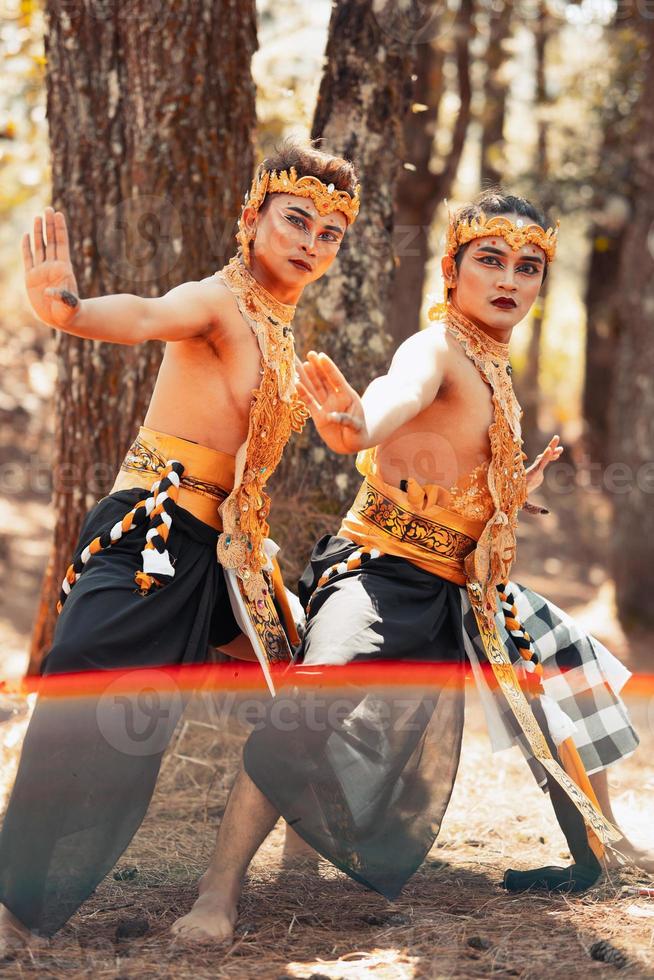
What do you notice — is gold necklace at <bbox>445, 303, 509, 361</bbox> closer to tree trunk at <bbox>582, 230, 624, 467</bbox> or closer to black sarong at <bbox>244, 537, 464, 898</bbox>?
black sarong at <bbox>244, 537, 464, 898</bbox>

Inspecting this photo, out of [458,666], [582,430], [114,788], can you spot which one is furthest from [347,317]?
[582,430]

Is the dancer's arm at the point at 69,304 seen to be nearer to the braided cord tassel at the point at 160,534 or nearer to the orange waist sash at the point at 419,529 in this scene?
the braided cord tassel at the point at 160,534

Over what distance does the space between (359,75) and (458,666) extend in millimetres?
2551

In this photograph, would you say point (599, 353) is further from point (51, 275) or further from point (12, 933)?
point (12, 933)

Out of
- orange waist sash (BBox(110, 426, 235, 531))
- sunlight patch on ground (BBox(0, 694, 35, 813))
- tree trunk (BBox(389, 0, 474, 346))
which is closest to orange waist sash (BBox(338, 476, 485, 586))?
orange waist sash (BBox(110, 426, 235, 531))

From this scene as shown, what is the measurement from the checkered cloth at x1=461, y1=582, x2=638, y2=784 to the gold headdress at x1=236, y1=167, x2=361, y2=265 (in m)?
1.29

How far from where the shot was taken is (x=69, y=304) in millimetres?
2750

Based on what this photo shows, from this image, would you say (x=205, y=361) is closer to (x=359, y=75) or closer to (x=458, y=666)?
(x=458, y=666)

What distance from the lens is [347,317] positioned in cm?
463

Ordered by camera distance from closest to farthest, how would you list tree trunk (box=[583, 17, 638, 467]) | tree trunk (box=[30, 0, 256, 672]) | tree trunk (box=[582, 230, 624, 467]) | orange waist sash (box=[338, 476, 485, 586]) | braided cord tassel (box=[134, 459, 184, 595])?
braided cord tassel (box=[134, 459, 184, 595]), orange waist sash (box=[338, 476, 485, 586]), tree trunk (box=[30, 0, 256, 672]), tree trunk (box=[583, 17, 638, 467]), tree trunk (box=[582, 230, 624, 467])

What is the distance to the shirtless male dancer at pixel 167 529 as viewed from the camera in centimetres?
283

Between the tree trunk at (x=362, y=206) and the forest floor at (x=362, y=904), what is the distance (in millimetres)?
1075

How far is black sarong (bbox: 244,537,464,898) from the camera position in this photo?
297 centimetres

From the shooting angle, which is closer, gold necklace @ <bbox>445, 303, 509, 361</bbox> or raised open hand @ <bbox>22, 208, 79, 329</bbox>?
raised open hand @ <bbox>22, 208, 79, 329</bbox>
